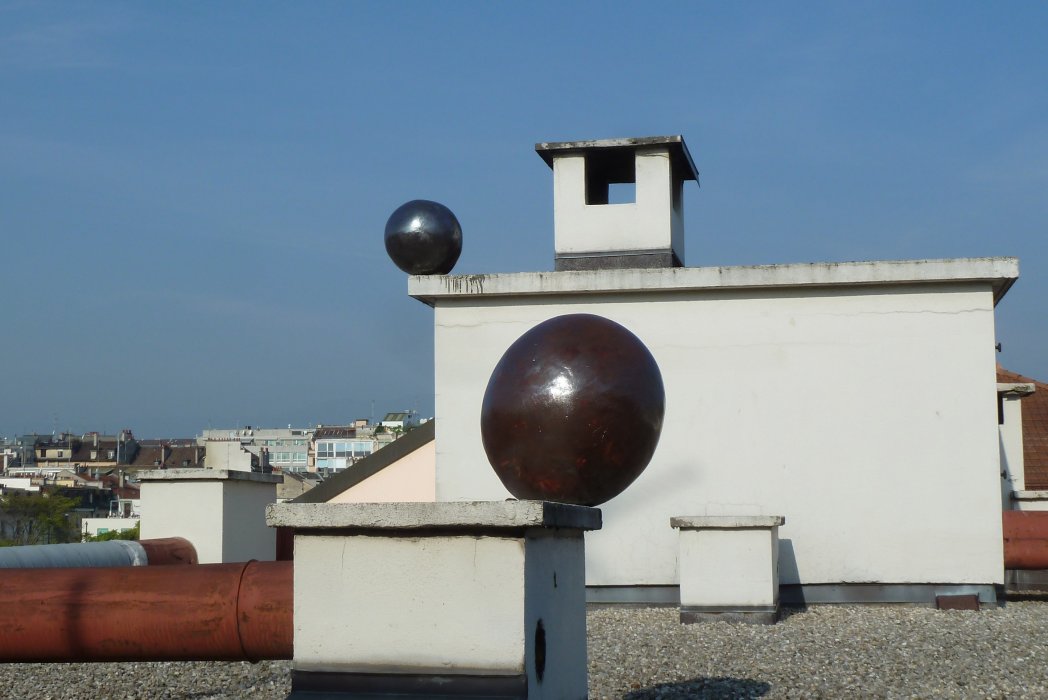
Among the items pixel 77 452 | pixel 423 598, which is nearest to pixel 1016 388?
pixel 423 598

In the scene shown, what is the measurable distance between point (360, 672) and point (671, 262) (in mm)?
12021

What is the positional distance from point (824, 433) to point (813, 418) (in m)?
0.21

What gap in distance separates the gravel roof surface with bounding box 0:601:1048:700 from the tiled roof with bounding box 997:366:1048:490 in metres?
19.4

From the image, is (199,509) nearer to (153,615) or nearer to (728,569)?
(153,615)

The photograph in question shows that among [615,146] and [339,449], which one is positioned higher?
[615,146]

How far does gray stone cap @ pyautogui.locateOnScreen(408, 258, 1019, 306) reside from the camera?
1388 cm

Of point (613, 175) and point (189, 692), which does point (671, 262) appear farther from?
point (189, 692)

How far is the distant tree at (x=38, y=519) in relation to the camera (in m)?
74.2

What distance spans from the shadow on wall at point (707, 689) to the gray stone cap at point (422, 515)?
3.76m

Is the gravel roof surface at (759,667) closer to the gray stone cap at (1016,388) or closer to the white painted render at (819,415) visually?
the white painted render at (819,415)

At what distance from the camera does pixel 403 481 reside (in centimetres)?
2155

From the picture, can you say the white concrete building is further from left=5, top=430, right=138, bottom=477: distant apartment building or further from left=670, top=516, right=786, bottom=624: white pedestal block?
left=5, top=430, right=138, bottom=477: distant apartment building

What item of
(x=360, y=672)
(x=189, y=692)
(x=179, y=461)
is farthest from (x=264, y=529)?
(x=179, y=461)

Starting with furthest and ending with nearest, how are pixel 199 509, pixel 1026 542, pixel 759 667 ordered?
pixel 1026 542
pixel 199 509
pixel 759 667
